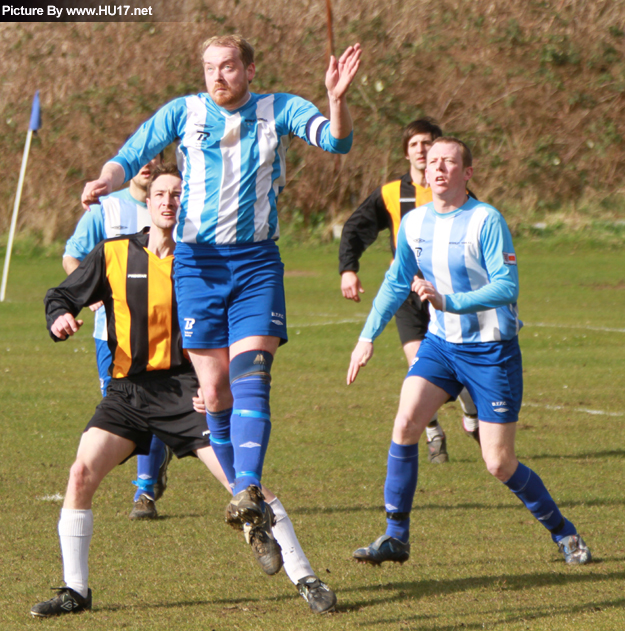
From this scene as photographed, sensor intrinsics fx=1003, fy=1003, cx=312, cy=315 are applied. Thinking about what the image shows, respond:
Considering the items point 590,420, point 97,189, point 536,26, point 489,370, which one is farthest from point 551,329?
point 536,26

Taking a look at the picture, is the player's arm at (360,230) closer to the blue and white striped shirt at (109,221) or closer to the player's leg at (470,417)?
the player's leg at (470,417)

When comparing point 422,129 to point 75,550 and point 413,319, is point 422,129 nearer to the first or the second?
point 413,319

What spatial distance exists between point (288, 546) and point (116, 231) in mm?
3009

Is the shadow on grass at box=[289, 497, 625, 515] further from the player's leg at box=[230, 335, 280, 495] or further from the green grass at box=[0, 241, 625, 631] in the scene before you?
the player's leg at box=[230, 335, 280, 495]

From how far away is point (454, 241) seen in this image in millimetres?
5156

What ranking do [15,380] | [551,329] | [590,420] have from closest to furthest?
[590,420] < [15,380] < [551,329]

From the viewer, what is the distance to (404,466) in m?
5.31

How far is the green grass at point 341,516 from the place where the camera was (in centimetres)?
459

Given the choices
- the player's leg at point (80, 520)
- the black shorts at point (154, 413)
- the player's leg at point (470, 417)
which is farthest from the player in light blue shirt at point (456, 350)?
the player's leg at point (470, 417)

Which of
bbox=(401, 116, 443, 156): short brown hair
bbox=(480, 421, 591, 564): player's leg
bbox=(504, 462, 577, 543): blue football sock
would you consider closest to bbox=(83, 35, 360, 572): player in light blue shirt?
bbox=(480, 421, 591, 564): player's leg

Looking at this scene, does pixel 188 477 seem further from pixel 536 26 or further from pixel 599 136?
pixel 536 26

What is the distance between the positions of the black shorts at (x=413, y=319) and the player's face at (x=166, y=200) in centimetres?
290

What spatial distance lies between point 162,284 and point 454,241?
1524 mm

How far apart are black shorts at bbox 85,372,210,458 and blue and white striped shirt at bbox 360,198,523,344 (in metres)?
0.96
